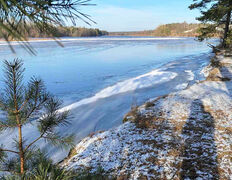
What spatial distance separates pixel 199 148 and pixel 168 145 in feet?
2.08

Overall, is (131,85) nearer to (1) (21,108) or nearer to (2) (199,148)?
(2) (199,148)

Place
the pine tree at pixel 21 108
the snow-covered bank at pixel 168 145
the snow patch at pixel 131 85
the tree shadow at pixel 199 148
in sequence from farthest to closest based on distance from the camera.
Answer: the snow patch at pixel 131 85, the snow-covered bank at pixel 168 145, the tree shadow at pixel 199 148, the pine tree at pixel 21 108

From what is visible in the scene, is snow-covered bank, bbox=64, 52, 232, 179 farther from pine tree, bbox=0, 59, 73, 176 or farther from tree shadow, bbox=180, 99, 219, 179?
pine tree, bbox=0, 59, 73, 176

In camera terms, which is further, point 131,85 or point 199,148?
point 131,85

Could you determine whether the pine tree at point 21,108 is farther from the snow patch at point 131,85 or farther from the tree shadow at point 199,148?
the snow patch at point 131,85

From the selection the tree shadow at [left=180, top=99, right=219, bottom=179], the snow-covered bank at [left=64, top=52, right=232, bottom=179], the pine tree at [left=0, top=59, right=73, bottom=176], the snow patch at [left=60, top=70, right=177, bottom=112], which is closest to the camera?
the pine tree at [left=0, top=59, right=73, bottom=176]

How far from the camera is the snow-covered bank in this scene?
10.3ft

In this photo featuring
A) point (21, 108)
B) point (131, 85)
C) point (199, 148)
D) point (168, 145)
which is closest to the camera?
point (21, 108)

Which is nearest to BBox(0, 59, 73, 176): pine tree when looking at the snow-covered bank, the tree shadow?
the snow-covered bank

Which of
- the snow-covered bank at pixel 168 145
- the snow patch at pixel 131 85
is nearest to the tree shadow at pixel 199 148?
the snow-covered bank at pixel 168 145

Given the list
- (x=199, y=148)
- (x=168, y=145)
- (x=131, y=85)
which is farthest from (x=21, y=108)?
(x=131, y=85)

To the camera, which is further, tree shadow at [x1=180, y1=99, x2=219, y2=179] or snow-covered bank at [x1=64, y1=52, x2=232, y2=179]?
snow-covered bank at [x1=64, y1=52, x2=232, y2=179]

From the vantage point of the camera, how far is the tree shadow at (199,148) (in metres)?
3.00

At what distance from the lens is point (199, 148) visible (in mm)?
3670
